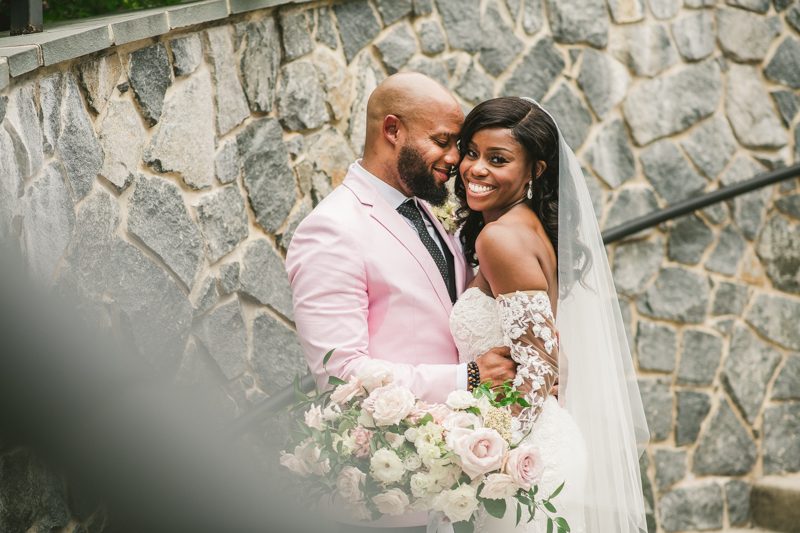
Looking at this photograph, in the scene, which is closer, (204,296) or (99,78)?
(99,78)

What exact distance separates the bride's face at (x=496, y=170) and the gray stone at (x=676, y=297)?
2.25 meters

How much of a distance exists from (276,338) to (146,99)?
1.09m

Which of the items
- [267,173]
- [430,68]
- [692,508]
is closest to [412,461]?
[267,173]

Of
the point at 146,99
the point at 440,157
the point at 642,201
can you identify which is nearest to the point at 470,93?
the point at 642,201

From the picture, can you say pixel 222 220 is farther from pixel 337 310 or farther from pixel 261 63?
pixel 337 310

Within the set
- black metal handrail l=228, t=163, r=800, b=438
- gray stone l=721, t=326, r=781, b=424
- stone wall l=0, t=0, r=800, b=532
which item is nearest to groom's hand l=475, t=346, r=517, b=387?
stone wall l=0, t=0, r=800, b=532

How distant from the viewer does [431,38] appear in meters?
3.51

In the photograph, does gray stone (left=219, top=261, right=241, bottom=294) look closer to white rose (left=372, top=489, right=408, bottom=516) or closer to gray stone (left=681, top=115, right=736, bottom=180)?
white rose (left=372, top=489, right=408, bottom=516)

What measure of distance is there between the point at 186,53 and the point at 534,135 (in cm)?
128

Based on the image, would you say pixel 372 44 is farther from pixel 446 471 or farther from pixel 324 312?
pixel 446 471

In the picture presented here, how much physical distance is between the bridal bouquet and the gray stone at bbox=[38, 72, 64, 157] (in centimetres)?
95

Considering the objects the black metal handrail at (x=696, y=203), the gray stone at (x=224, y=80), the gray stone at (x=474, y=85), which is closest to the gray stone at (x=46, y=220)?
the gray stone at (x=224, y=80)

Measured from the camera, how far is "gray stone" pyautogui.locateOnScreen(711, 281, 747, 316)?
13.7 ft

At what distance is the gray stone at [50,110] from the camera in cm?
182
